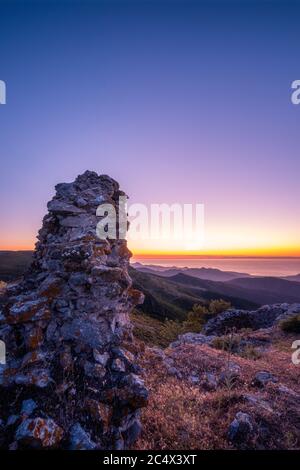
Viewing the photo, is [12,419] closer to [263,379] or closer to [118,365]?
[118,365]

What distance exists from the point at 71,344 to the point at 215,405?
4.28 meters

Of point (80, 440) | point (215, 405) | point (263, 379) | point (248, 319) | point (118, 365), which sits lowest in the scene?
point (248, 319)

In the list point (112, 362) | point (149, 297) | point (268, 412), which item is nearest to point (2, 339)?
point (112, 362)

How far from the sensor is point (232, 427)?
585 centimetres

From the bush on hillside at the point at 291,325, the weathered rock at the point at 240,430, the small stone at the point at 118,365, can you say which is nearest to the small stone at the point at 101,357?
the small stone at the point at 118,365

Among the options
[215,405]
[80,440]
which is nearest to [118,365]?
[80,440]

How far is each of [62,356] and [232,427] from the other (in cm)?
406

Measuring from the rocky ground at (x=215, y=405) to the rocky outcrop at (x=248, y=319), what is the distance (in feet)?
53.3

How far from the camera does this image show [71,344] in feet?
19.4

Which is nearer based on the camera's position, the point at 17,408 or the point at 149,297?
the point at 17,408

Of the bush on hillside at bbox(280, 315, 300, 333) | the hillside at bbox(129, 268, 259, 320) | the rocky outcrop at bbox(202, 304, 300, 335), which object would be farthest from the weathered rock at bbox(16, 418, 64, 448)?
the hillside at bbox(129, 268, 259, 320)

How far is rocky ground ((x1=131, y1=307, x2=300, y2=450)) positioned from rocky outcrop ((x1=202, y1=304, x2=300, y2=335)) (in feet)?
53.3

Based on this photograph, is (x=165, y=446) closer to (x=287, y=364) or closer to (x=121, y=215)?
(x=121, y=215)

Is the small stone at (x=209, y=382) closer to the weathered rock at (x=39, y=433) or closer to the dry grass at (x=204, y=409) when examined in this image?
the dry grass at (x=204, y=409)
